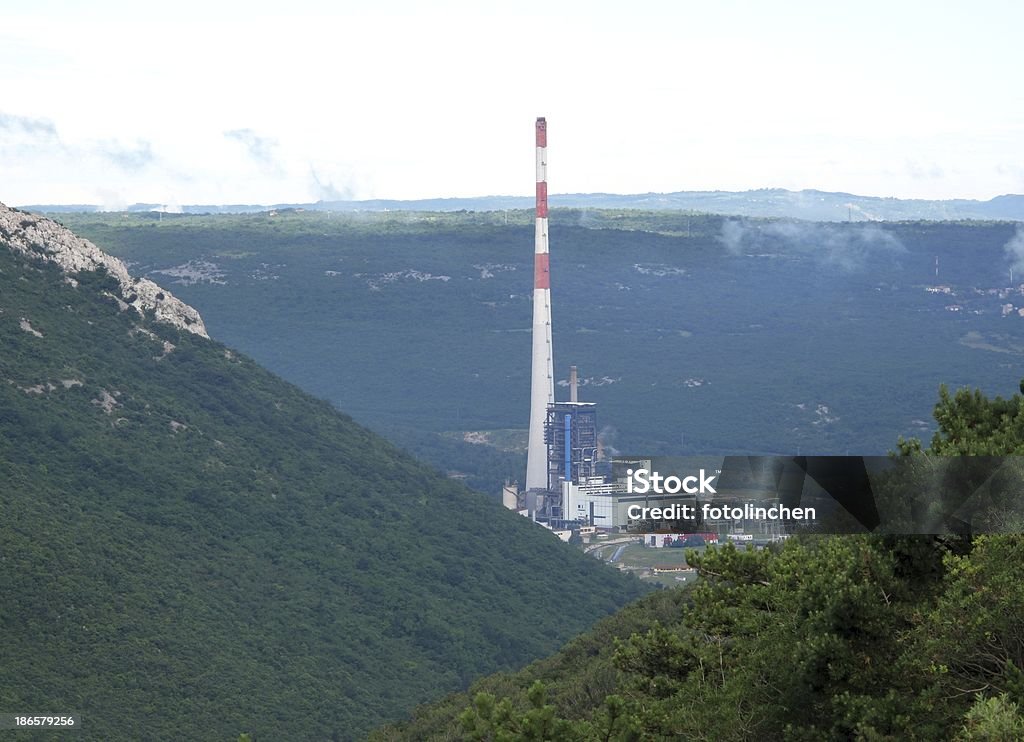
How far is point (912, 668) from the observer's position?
21922 mm

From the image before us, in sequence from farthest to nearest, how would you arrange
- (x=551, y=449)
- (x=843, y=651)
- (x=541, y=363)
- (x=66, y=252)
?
(x=541, y=363), (x=551, y=449), (x=66, y=252), (x=843, y=651)

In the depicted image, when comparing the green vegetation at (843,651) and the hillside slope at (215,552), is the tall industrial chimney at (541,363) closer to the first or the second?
the hillside slope at (215,552)

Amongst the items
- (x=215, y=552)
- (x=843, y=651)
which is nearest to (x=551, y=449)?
(x=215, y=552)

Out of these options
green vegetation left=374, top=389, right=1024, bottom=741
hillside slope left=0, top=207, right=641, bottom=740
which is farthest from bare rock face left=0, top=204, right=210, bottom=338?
green vegetation left=374, top=389, right=1024, bottom=741

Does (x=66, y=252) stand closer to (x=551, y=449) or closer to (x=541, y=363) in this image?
(x=541, y=363)

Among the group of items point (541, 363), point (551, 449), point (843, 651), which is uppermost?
point (843, 651)

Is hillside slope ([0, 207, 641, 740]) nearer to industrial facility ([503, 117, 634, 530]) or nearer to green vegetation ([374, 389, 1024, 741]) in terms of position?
industrial facility ([503, 117, 634, 530])

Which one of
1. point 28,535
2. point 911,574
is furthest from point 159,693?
point 911,574

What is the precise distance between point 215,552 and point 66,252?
24629mm

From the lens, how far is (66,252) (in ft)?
320

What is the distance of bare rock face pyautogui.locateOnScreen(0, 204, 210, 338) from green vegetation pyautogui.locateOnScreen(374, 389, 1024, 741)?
7469cm

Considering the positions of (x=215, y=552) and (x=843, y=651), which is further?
(x=215, y=552)

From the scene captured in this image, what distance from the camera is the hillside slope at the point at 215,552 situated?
211 feet

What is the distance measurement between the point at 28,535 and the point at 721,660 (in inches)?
1904
